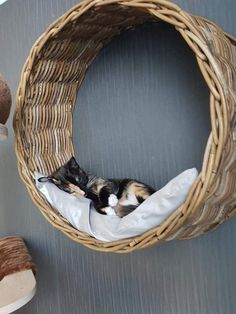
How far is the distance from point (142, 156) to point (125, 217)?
28 centimetres

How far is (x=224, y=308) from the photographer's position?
86 centimetres

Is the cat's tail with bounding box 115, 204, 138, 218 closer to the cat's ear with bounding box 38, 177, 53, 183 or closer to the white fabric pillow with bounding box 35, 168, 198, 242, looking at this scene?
the white fabric pillow with bounding box 35, 168, 198, 242

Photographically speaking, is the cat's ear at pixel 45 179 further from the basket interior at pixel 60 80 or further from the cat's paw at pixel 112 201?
the cat's paw at pixel 112 201

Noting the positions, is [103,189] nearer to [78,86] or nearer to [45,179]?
[45,179]

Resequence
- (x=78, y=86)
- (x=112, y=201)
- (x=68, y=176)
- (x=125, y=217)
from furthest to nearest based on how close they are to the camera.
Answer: (x=78, y=86), (x=68, y=176), (x=112, y=201), (x=125, y=217)

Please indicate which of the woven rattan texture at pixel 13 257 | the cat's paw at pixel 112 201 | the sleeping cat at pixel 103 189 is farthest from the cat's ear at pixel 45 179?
the woven rattan texture at pixel 13 257

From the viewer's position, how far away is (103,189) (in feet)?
2.87

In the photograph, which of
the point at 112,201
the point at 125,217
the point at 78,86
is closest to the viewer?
the point at 125,217

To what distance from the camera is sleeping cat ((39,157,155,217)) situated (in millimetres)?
808

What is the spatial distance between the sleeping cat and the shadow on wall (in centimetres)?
9

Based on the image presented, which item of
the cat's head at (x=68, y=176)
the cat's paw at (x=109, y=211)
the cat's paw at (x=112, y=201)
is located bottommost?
the cat's paw at (x=109, y=211)

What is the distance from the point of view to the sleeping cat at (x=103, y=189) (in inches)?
31.8

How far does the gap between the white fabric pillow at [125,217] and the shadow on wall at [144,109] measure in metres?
0.20

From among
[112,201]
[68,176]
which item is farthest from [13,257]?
[112,201]
